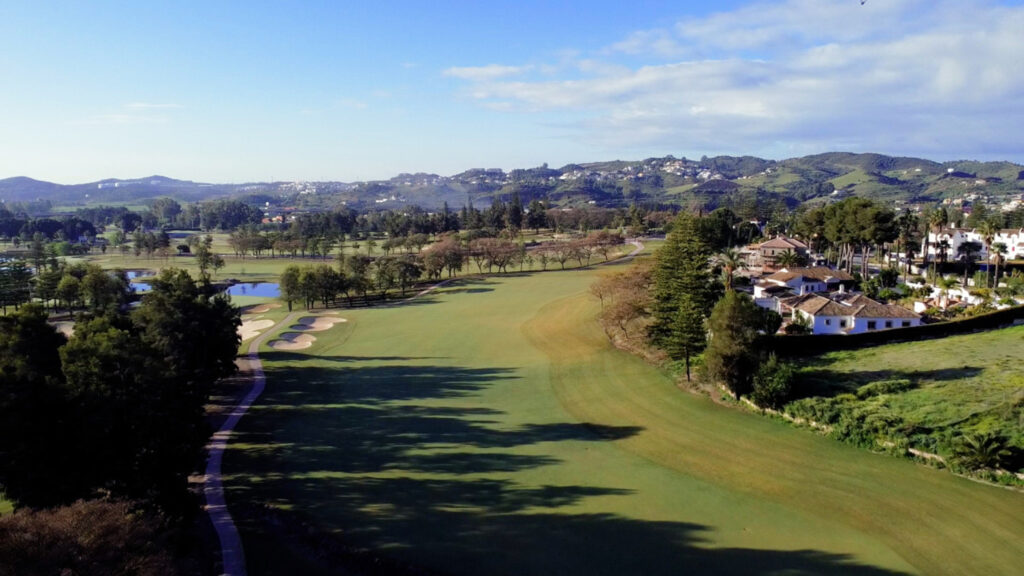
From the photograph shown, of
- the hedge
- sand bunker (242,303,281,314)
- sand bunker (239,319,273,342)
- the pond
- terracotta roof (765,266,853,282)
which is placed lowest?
sand bunker (239,319,273,342)

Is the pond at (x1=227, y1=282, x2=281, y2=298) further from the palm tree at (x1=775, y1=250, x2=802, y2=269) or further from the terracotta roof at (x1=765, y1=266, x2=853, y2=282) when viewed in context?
the palm tree at (x1=775, y1=250, x2=802, y2=269)

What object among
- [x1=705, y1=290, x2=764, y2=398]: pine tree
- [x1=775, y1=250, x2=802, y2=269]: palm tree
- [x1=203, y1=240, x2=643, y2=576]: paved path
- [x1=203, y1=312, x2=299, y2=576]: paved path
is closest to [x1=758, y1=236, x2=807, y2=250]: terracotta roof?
[x1=775, y1=250, x2=802, y2=269]: palm tree

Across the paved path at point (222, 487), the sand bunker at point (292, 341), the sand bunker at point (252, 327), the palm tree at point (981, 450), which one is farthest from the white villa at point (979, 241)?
the paved path at point (222, 487)

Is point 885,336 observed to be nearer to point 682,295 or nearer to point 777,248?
point 682,295

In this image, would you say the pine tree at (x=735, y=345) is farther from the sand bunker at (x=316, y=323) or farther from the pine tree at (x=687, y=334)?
the sand bunker at (x=316, y=323)


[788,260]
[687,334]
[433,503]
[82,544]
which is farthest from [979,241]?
[82,544]

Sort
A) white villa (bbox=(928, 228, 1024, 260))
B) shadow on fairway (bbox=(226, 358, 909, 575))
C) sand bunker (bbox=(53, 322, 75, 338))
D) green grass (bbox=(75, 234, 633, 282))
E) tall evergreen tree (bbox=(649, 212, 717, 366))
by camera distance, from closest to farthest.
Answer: shadow on fairway (bbox=(226, 358, 909, 575)) < tall evergreen tree (bbox=(649, 212, 717, 366)) < sand bunker (bbox=(53, 322, 75, 338)) < white villa (bbox=(928, 228, 1024, 260)) < green grass (bbox=(75, 234, 633, 282))
